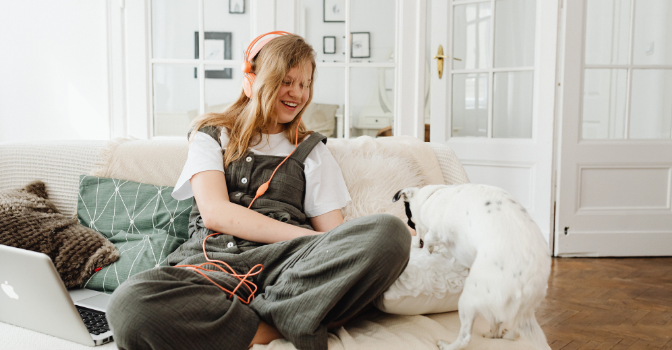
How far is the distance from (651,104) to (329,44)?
194cm

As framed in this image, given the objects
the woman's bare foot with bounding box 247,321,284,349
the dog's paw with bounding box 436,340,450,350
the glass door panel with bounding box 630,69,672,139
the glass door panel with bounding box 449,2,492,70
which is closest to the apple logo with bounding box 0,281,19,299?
the woman's bare foot with bounding box 247,321,284,349

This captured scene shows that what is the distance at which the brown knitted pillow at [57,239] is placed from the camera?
48.4 inches

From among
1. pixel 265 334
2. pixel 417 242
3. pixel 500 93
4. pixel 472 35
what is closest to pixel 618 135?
pixel 500 93

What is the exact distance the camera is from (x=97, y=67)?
281 cm

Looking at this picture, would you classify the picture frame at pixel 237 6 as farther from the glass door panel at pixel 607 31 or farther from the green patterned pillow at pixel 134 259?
the glass door panel at pixel 607 31

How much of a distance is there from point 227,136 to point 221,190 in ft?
0.66

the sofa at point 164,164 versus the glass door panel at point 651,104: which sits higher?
the glass door panel at point 651,104

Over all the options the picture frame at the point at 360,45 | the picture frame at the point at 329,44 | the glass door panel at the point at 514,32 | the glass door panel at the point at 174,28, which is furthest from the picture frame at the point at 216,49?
the glass door panel at the point at 514,32

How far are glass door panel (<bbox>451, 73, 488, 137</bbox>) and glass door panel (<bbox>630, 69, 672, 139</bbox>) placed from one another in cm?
84

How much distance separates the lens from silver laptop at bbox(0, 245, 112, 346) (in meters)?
0.79

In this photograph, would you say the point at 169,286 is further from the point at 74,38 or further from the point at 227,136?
the point at 74,38

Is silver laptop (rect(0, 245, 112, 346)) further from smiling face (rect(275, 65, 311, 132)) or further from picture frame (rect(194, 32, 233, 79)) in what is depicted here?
picture frame (rect(194, 32, 233, 79))

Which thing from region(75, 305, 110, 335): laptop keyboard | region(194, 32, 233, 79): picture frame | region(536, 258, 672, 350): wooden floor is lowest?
region(536, 258, 672, 350): wooden floor

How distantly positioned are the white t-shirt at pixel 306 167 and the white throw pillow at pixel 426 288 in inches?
14.7
